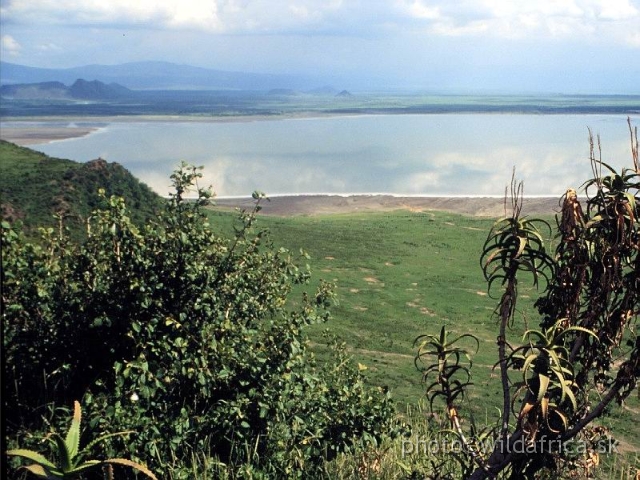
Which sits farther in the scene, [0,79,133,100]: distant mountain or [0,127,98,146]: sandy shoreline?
[0,79,133,100]: distant mountain

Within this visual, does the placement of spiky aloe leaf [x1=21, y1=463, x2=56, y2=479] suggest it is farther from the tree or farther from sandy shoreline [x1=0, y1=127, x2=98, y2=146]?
sandy shoreline [x1=0, y1=127, x2=98, y2=146]

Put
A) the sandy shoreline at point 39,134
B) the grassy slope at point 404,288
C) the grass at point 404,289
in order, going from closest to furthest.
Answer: the grass at point 404,289 < the grassy slope at point 404,288 < the sandy shoreline at point 39,134

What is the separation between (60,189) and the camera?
1897 cm

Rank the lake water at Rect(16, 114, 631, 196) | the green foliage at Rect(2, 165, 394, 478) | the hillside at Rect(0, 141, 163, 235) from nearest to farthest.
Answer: the green foliage at Rect(2, 165, 394, 478) → the hillside at Rect(0, 141, 163, 235) → the lake water at Rect(16, 114, 631, 196)

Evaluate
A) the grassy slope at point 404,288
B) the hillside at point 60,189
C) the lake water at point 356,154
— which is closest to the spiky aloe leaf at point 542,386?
the grassy slope at point 404,288

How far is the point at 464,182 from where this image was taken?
39.9 meters

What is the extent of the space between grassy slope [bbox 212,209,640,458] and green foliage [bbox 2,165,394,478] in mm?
5647

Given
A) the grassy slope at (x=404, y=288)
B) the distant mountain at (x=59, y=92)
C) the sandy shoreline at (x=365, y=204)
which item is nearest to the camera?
the grassy slope at (x=404, y=288)

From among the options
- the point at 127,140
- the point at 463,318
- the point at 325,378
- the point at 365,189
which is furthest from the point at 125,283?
the point at 127,140

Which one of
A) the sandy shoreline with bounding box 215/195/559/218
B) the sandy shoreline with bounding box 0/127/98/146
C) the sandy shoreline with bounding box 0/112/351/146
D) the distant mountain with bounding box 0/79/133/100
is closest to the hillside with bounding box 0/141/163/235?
the sandy shoreline with bounding box 215/195/559/218

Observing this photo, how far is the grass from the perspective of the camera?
14.1 m

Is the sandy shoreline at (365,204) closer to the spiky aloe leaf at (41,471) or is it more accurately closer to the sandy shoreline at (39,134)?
the sandy shoreline at (39,134)

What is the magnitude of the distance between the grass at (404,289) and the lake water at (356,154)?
4728 millimetres

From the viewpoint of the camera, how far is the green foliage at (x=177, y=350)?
4.57 metres
